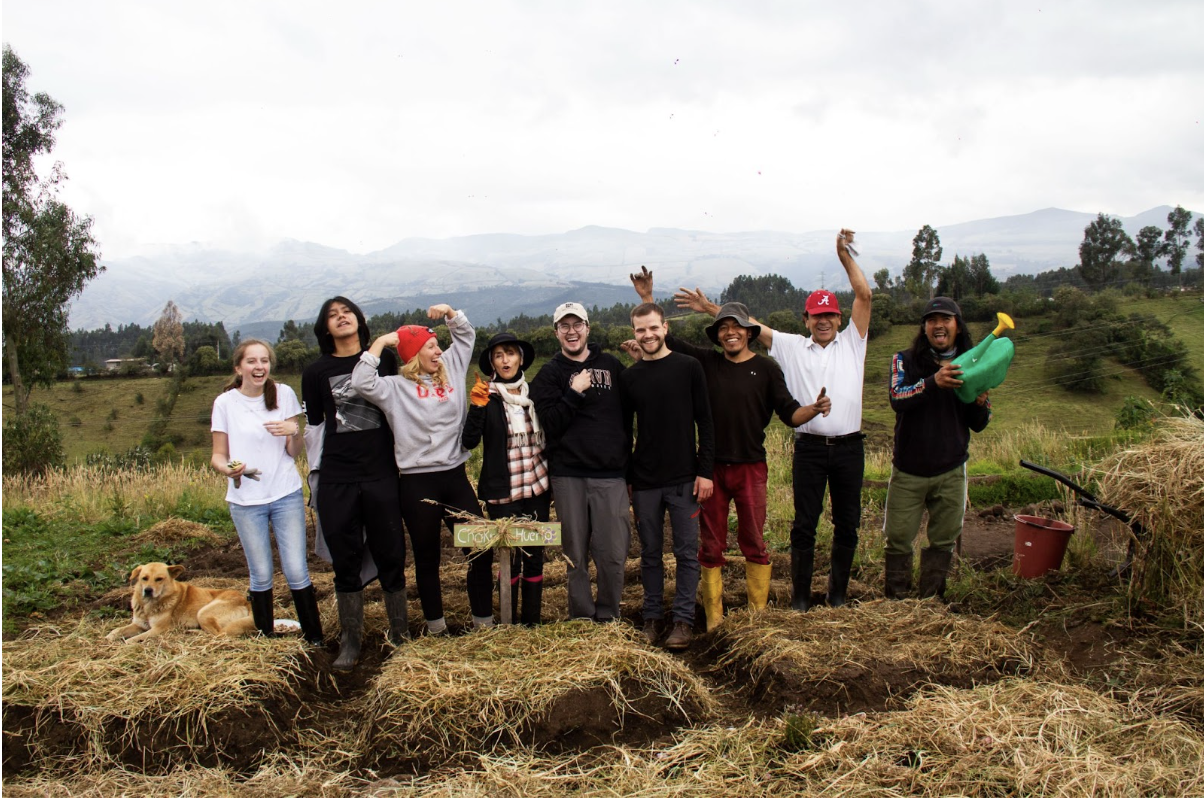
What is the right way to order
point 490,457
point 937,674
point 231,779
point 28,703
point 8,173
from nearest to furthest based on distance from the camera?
point 231,779
point 28,703
point 937,674
point 490,457
point 8,173

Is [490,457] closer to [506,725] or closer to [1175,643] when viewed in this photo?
[506,725]

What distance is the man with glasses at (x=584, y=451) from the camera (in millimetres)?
4566

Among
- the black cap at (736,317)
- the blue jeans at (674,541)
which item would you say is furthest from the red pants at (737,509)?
the black cap at (736,317)

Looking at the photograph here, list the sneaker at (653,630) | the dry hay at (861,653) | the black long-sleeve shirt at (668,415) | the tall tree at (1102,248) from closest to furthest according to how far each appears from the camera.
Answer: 1. the dry hay at (861,653)
2. the black long-sleeve shirt at (668,415)
3. the sneaker at (653,630)
4. the tall tree at (1102,248)

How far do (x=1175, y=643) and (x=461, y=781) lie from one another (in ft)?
12.0

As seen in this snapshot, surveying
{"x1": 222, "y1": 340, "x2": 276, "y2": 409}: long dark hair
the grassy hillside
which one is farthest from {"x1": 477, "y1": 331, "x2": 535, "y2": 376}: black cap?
the grassy hillside

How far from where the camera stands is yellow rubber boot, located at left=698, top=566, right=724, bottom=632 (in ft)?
16.2

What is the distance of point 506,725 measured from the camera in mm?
3574

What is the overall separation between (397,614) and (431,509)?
742mm

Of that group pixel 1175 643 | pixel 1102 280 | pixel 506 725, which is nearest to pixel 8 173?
pixel 506 725

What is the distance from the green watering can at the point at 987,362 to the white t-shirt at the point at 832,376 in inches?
23.7

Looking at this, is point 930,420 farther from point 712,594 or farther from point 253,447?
point 253,447

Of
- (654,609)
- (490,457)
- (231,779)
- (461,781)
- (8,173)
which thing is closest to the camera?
(461,781)

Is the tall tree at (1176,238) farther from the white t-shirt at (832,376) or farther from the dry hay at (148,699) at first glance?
the dry hay at (148,699)
